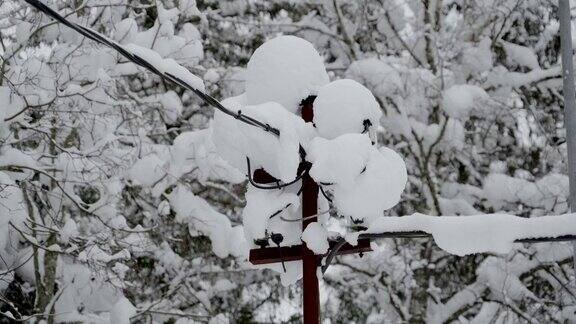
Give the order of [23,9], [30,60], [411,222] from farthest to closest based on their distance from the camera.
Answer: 1. [23,9]
2. [30,60]
3. [411,222]

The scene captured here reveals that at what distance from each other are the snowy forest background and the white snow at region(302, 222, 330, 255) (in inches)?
161

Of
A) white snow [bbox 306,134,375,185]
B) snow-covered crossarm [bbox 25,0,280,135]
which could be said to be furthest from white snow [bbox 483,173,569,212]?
snow-covered crossarm [bbox 25,0,280,135]

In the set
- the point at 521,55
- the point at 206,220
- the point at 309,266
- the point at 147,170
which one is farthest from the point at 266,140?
the point at 521,55

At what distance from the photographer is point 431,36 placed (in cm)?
1047

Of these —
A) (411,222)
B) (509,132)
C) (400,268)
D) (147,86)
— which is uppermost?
(147,86)

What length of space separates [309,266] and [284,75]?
3.74 ft

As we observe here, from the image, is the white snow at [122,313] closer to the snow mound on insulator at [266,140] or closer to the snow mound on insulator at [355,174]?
the snow mound on insulator at [266,140]

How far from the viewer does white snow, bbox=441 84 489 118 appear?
9492 mm

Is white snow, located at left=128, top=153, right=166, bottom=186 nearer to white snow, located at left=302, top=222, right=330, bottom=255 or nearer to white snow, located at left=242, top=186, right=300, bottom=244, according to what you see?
white snow, located at left=242, top=186, right=300, bottom=244

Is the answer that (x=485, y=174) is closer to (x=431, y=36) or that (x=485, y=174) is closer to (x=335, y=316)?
(x=431, y=36)

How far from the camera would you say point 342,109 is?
12.8 ft

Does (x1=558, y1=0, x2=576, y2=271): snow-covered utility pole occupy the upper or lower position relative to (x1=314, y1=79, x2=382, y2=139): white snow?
upper

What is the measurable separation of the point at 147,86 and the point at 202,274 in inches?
124

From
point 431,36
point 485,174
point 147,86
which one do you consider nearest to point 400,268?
point 485,174
